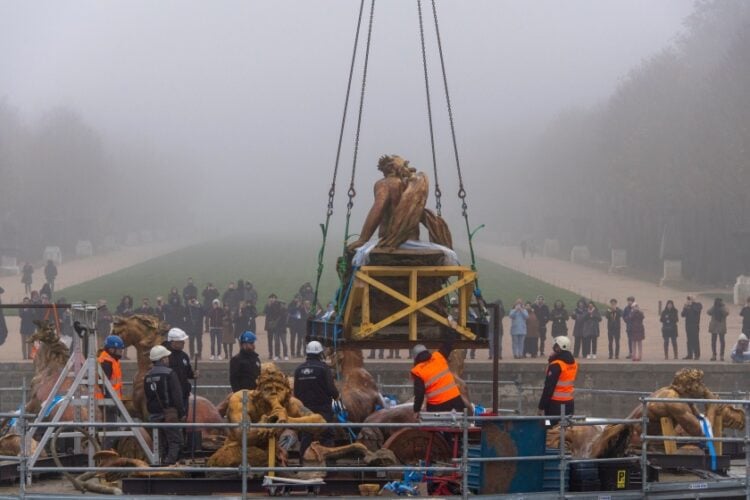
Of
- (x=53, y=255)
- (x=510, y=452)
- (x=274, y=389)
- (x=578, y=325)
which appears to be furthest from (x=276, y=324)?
(x=53, y=255)

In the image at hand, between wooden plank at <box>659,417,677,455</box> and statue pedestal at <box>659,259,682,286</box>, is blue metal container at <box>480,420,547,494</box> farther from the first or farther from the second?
statue pedestal at <box>659,259,682,286</box>

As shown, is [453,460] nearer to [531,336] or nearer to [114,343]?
[114,343]

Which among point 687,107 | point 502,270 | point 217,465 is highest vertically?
point 687,107

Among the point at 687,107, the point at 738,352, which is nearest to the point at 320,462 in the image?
the point at 738,352

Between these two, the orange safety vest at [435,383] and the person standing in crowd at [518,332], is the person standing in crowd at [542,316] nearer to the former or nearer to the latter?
the person standing in crowd at [518,332]

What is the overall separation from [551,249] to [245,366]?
87049mm

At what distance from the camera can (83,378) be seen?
888 inches

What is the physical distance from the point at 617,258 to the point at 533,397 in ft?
144

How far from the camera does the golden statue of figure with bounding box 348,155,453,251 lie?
79.2ft

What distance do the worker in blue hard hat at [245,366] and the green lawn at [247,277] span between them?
119 feet

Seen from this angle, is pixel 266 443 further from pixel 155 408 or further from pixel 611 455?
pixel 611 455

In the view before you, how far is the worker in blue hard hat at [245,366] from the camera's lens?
2486cm

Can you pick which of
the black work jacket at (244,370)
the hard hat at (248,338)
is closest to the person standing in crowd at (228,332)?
the black work jacket at (244,370)

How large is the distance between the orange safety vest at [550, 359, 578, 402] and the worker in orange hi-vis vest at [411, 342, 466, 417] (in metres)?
1.77
